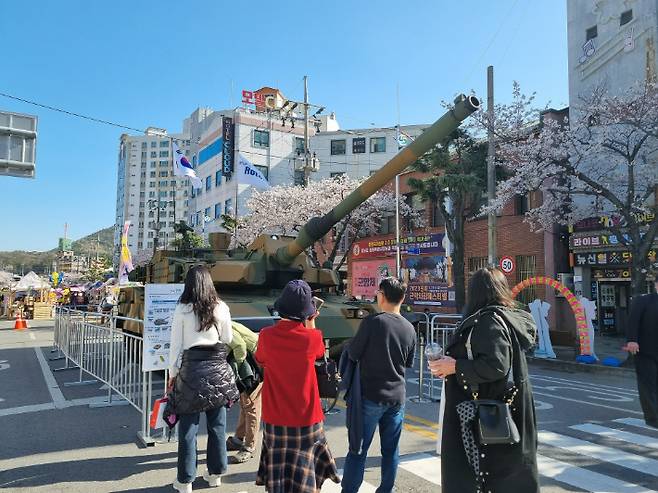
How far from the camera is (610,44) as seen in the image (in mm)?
18047

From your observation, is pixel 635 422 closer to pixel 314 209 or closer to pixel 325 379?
pixel 325 379

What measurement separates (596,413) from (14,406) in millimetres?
8009

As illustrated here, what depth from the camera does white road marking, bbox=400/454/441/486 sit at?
4.56 meters

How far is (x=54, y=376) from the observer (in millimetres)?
10023

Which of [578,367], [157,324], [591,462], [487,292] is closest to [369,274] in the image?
[578,367]

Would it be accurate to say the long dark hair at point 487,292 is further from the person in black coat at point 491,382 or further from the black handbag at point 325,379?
the black handbag at point 325,379

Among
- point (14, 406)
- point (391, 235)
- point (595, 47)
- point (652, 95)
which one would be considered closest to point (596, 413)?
point (14, 406)

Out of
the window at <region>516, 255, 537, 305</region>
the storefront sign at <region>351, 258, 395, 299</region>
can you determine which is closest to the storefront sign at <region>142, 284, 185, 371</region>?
the window at <region>516, 255, 537, 305</region>

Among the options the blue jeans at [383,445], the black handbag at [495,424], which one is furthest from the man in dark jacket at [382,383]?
the black handbag at [495,424]

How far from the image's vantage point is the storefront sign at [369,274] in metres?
28.4

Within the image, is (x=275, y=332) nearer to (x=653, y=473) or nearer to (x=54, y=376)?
(x=653, y=473)

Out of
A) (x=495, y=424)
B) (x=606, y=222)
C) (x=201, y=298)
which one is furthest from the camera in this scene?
(x=606, y=222)

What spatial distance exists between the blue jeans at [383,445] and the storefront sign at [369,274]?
2401cm

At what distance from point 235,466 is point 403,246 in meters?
22.8
